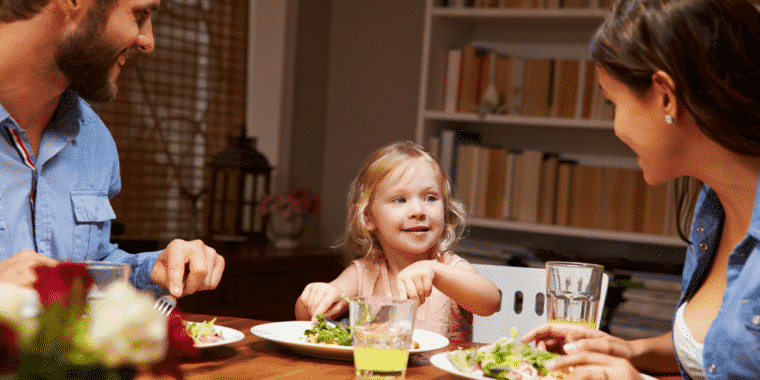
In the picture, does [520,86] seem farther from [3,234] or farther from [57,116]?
[3,234]

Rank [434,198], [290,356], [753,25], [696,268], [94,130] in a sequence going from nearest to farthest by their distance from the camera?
1. [753,25]
2. [290,356]
3. [696,268]
4. [94,130]
5. [434,198]

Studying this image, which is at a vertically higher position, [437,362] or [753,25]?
[753,25]

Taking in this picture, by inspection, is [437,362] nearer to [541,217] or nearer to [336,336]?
[336,336]

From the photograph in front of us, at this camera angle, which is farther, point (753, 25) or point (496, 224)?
point (496, 224)

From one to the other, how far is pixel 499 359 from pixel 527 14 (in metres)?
1.99

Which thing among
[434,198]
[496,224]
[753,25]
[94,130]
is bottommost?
[496,224]

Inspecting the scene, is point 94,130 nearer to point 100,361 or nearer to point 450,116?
point 100,361

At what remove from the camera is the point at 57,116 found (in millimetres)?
1493

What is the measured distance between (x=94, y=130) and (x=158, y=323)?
1.29 m

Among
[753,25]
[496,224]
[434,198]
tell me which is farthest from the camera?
[496,224]

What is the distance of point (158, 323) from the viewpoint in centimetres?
47

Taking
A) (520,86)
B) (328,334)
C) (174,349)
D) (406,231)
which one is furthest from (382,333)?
(520,86)

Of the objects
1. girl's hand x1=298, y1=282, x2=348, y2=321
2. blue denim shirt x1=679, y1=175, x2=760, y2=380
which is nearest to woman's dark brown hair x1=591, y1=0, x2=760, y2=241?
blue denim shirt x1=679, y1=175, x2=760, y2=380

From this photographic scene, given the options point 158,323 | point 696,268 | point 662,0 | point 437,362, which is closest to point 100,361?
point 158,323
